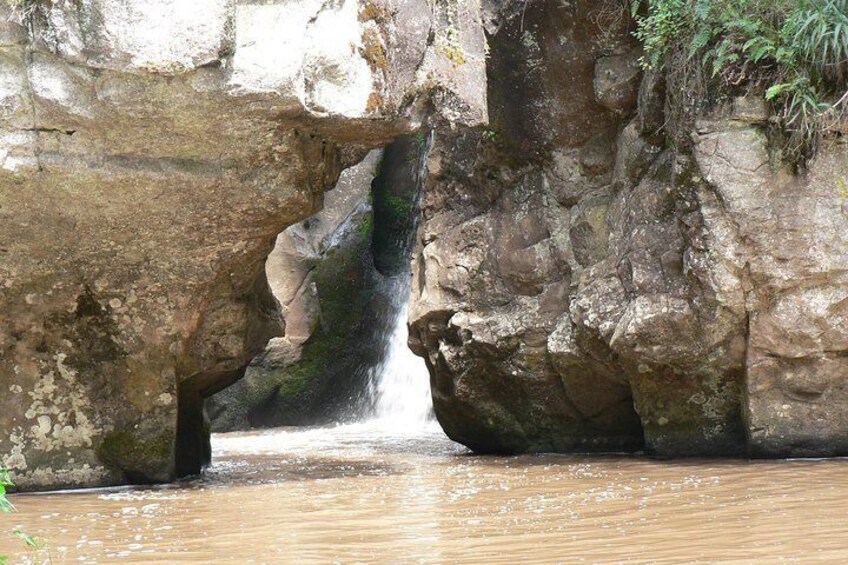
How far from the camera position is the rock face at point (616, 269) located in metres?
7.37

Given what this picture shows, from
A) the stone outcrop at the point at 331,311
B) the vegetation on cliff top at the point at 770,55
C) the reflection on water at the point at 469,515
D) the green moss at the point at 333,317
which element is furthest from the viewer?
the green moss at the point at 333,317

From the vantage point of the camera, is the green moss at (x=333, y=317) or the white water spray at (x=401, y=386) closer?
the white water spray at (x=401, y=386)

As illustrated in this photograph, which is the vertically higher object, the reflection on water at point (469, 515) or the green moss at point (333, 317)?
the green moss at point (333, 317)

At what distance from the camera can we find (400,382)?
43.0ft

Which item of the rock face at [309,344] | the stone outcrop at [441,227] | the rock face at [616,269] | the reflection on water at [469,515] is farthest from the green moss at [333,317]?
the reflection on water at [469,515]

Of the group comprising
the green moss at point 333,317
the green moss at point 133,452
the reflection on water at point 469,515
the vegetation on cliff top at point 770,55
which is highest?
the vegetation on cliff top at point 770,55

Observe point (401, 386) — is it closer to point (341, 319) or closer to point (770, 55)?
point (341, 319)

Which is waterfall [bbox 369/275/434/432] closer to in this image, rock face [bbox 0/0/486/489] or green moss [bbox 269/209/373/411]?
green moss [bbox 269/209/373/411]

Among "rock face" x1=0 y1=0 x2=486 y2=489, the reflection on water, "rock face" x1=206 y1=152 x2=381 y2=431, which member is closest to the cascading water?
"rock face" x1=206 y1=152 x2=381 y2=431

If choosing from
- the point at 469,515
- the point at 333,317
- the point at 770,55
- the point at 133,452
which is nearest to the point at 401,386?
the point at 333,317

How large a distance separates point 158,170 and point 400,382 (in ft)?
22.3

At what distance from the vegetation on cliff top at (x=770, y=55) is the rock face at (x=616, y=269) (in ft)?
0.63

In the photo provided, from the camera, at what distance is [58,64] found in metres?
6.15

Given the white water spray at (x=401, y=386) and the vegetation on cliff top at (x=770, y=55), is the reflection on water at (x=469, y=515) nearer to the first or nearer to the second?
the vegetation on cliff top at (x=770, y=55)
